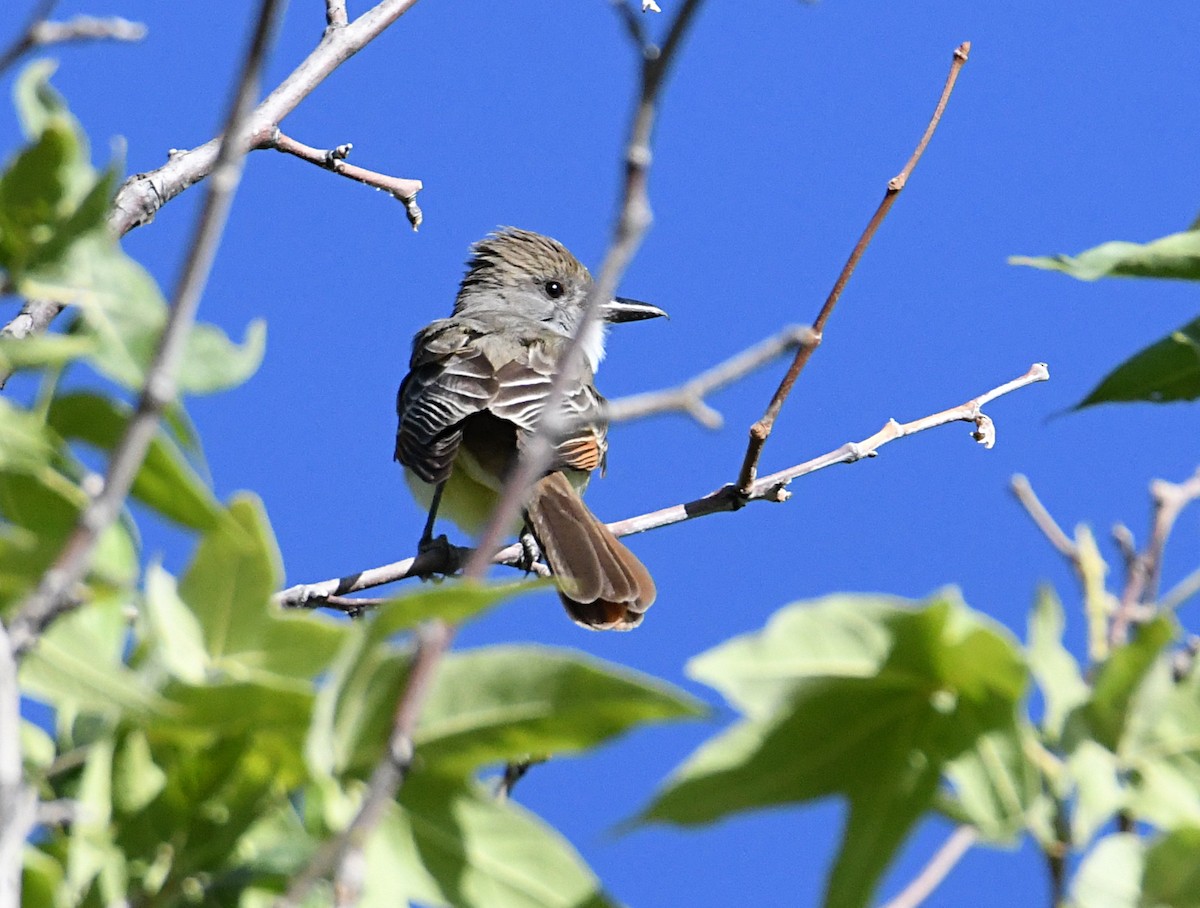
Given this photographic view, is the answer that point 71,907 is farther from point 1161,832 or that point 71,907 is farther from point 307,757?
point 1161,832

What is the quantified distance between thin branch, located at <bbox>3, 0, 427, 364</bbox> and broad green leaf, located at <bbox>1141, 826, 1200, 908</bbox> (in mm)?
3565

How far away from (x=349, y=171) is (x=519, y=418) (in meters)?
2.03

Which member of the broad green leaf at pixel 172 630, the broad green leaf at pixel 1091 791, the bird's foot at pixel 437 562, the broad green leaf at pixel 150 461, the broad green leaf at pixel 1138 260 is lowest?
the broad green leaf at pixel 1091 791

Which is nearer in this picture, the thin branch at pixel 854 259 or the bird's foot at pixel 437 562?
the thin branch at pixel 854 259

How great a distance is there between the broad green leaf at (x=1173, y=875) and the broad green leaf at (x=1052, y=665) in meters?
0.11

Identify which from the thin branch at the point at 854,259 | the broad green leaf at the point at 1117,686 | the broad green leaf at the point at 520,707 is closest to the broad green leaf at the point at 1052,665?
the broad green leaf at the point at 1117,686

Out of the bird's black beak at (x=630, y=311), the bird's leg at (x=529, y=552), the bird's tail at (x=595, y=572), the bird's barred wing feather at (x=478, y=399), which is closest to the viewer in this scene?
the bird's tail at (x=595, y=572)

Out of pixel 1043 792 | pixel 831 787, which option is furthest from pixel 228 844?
pixel 1043 792

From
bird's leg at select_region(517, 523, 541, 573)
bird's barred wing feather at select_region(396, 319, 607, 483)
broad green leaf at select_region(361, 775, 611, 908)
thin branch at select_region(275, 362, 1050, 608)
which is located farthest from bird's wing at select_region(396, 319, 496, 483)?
broad green leaf at select_region(361, 775, 611, 908)

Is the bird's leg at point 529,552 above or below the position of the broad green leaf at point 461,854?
above

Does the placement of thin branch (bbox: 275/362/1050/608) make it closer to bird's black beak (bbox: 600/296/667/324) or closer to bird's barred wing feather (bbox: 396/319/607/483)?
bird's barred wing feather (bbox: 396/319/607/483)

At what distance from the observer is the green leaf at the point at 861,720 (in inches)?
46.1

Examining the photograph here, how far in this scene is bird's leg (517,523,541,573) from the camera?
6125mm

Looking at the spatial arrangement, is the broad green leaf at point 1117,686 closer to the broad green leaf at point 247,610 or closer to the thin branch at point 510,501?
the thin branch at point 510,501
